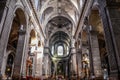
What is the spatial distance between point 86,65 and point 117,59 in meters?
9.32

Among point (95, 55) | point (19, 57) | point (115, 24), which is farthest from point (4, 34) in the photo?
point (95, 55)

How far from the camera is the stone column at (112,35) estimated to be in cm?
600

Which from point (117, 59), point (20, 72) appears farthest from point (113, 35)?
point (20, 72)

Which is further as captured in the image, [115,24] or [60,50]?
[60,50]

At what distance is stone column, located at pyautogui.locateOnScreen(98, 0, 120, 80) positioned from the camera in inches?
236

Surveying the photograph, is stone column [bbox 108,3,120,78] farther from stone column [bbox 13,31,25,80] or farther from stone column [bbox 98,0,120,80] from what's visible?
stone column [bbox 13,31,25,80]

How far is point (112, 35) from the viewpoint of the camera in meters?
6.54

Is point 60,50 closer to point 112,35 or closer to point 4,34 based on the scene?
point 4,34

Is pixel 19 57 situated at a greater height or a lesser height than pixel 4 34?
lesser

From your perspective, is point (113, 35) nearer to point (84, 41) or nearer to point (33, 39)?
point (84, 41)

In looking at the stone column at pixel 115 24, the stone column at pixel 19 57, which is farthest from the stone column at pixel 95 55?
the stone column at pixel 19 57

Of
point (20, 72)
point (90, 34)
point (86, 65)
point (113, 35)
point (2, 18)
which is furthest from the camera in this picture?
point (86, 65)

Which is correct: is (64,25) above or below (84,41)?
above

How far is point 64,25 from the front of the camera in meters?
27.7
